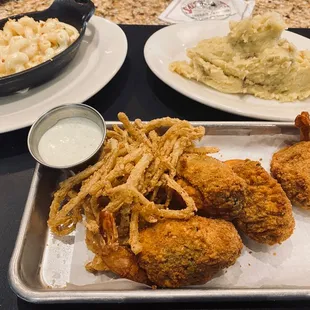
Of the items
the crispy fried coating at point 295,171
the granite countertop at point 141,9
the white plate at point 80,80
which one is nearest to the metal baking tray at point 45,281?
the crispy fried coating at point 295,171

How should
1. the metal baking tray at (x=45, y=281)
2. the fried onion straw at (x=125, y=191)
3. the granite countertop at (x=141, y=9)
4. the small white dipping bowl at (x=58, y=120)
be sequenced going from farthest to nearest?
the granite countertop at (x=141, y=9) < the small white dipping bowl at (x=58, y=120) < the fried onion straw at (x=125, y=191) < the metal baking tray at (x=45, y=281)

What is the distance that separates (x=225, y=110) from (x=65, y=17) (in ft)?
4.84

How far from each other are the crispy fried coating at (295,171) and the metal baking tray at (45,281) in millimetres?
477

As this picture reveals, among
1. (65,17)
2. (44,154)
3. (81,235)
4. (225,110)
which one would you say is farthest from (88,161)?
(65,17)

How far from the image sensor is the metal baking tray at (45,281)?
4.35ft

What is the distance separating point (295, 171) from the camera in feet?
5.79

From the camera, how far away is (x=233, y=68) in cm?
235

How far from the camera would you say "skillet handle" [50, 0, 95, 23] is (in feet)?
8.96

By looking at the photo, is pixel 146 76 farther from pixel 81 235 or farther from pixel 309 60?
pixel 81 235

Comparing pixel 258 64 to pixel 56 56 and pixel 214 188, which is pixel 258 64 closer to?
pixel 214 188

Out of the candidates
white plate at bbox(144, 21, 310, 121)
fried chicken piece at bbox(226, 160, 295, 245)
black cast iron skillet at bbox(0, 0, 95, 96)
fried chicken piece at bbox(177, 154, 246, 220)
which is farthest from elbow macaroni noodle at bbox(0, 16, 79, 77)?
fried chicken piece at bbox(226, 160, 295, 245)

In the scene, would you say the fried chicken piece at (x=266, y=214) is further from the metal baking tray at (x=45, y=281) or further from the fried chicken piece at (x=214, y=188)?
the metal baking tray at (x=45, y=281)

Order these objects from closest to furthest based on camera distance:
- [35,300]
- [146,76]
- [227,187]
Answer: [35,300]
[227,187]
[146,76]

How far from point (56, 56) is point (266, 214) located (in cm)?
159
